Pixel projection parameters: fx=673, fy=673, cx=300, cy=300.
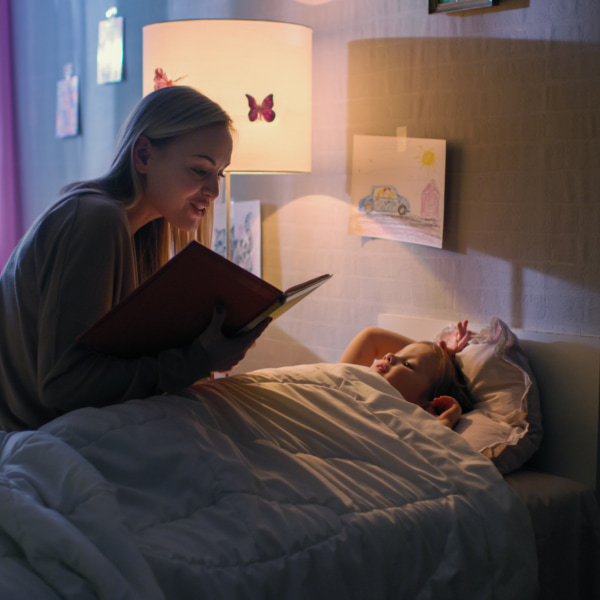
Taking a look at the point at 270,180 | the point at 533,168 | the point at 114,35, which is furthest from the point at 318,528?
the point at 114,35

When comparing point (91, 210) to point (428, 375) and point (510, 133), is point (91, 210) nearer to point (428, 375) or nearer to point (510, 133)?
point (428, 375)

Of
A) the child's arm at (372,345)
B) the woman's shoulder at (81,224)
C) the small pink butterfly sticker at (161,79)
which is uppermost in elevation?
the small pink butterfly sticker at (161,79)

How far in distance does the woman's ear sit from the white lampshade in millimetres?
539

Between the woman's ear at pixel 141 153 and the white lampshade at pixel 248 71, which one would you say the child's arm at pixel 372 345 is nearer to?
the white lampshade at pixel 248 71

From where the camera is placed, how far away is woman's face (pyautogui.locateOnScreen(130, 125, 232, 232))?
1287mm

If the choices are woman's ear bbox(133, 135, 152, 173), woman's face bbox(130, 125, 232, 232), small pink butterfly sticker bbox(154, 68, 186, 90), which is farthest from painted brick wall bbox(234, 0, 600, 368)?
woman's ear bbox(133, 135, 152, 173)

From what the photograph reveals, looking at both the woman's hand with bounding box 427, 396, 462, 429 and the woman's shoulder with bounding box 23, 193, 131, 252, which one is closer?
the woman's shoulder with bounding box 23, 193, 131, 252

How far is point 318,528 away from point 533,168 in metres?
1.13

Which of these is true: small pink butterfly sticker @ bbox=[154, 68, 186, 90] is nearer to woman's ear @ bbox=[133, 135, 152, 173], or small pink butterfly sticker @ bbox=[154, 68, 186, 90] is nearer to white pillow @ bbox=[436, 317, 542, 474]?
woman's ear @ bbox=[133, 135, 152, 173]

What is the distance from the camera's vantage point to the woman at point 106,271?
3.66 feet

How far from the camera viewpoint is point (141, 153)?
1.29m

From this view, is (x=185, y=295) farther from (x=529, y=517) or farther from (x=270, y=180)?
(x=270, y=180)

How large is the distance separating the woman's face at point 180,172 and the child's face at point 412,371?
23.3 inches

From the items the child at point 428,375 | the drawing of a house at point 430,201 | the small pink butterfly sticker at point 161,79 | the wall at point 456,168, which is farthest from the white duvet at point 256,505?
the small pink butterfly sticker at point 161,79
